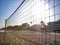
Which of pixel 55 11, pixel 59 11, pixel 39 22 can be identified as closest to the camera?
pixel 59 11

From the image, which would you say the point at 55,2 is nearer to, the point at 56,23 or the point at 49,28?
the point at 56,23

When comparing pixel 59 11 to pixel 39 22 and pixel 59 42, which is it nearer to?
pixel 59 42

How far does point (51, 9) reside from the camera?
2145 millimetres

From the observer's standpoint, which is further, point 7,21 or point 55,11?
point 7,21

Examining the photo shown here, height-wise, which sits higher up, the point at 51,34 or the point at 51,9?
the point at 51,9

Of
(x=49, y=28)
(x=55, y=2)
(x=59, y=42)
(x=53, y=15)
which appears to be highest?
(x=55, y=2)

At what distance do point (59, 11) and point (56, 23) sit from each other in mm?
220

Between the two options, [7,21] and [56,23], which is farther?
[7,21]

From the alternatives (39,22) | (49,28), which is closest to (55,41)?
(49,28)

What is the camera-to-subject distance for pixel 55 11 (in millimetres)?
2010

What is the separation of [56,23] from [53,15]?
109mm

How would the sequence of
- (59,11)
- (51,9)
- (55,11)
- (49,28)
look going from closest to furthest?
(59,11) → (55,11) → (51,9) → (49,28)

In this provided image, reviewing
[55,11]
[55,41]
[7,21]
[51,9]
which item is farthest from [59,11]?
[7,21]

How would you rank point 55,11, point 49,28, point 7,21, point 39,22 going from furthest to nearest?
point 7,21 < point 39,22 < point 49,28 < point 55,11
